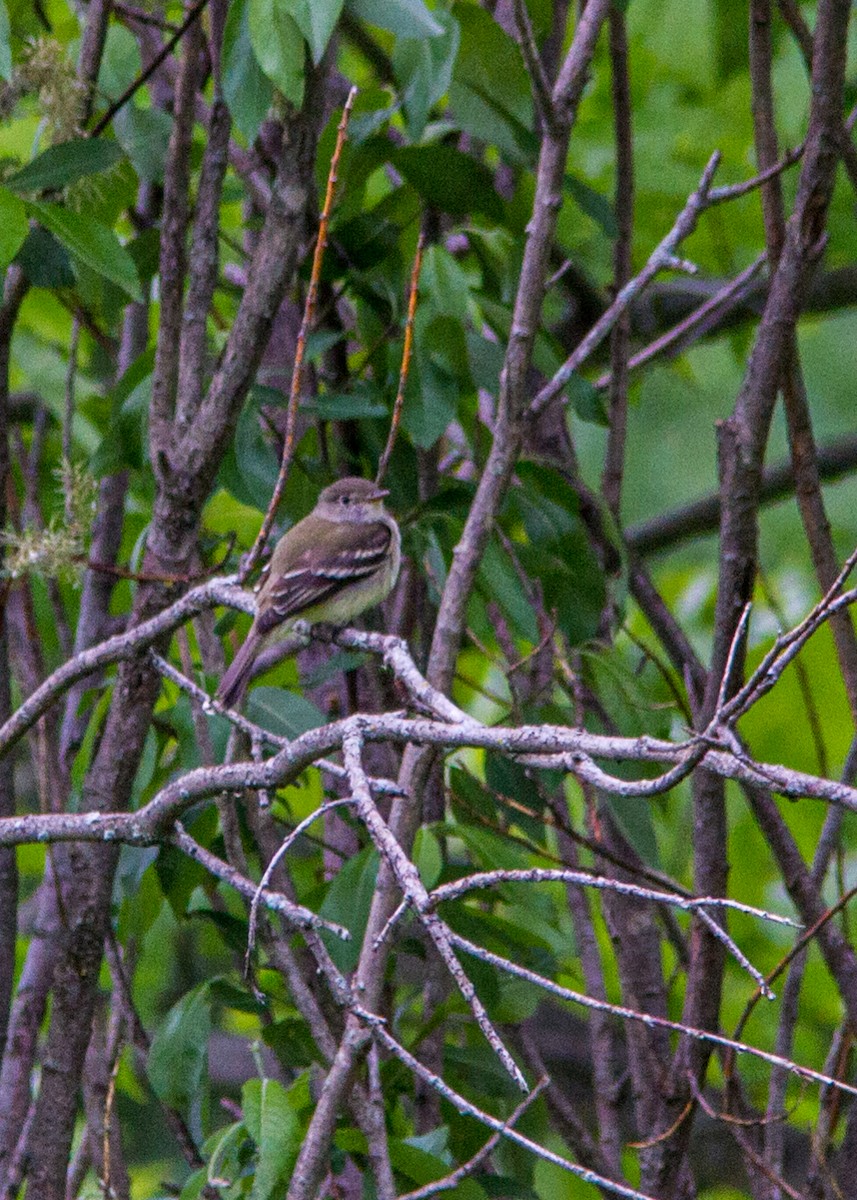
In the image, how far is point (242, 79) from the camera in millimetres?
3543

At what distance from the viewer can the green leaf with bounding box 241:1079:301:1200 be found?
10.1 ft

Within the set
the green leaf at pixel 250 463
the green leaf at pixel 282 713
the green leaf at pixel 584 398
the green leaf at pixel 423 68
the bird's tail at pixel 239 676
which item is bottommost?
the green leaf at pixel 282 713

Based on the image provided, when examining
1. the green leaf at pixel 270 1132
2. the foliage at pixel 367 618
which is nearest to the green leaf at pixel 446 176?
the foliage at pixel 367 618

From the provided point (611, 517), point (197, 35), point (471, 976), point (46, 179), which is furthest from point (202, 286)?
point (471, 976)

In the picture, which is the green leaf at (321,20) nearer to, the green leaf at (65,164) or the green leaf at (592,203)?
the green leaf at (65,164)

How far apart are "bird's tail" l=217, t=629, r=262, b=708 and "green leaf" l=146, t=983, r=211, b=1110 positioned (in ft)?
2.51

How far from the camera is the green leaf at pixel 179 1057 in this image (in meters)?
3.80

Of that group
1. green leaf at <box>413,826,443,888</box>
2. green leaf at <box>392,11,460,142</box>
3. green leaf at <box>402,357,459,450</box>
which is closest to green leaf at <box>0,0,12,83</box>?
green leaf at <box>392,11,460,142</box>

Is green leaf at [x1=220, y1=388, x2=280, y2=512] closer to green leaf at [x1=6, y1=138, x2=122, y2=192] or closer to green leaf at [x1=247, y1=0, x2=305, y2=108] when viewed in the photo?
green leaf at [x1=6, y1=138, x2=122, y2=192]

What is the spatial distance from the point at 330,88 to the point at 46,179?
6.04 ft

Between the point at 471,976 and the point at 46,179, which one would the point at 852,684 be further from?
the point at 46,179

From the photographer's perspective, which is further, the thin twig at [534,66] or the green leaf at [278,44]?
the thin twig at [534,66]

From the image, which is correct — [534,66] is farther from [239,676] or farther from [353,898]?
[353,898]

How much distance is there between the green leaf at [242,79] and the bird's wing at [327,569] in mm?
1776
